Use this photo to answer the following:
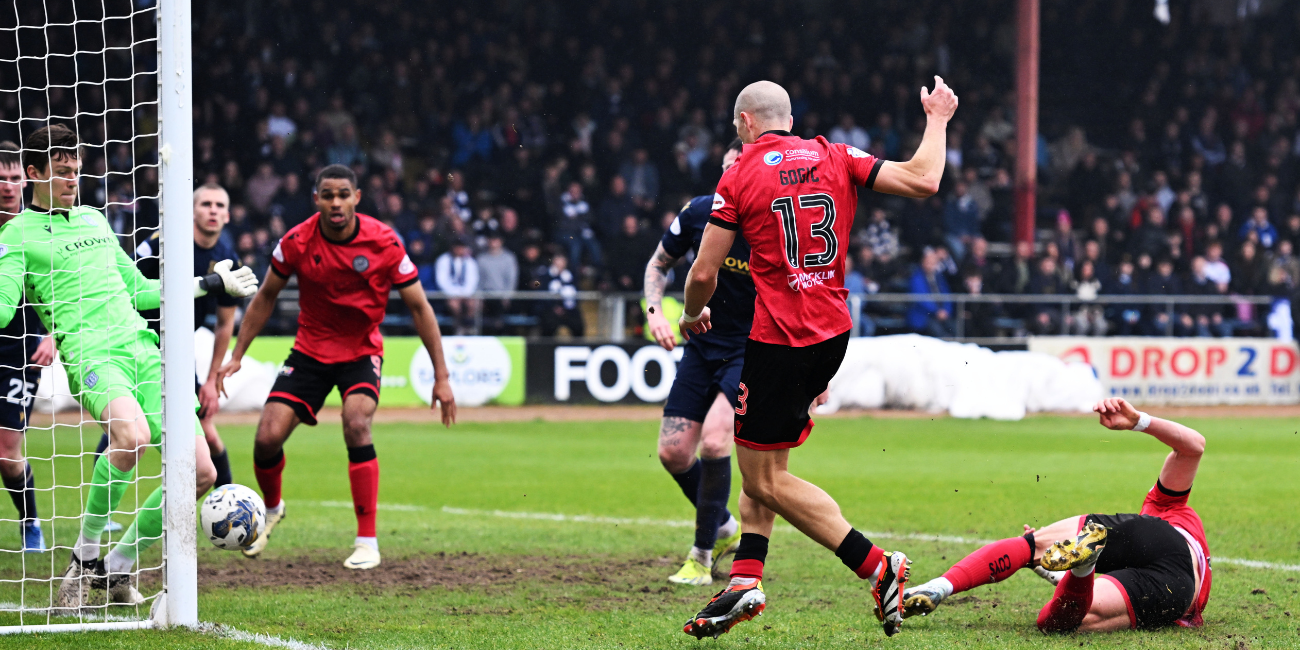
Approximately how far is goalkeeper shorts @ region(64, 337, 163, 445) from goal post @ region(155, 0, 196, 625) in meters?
0.48

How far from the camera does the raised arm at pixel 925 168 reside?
4480 mm

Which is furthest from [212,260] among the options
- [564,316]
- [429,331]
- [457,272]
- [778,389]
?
[564,316]

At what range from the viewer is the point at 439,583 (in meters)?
5.91

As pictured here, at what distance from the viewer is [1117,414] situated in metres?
4.68

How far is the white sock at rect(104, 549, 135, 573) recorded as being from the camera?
5.41 m

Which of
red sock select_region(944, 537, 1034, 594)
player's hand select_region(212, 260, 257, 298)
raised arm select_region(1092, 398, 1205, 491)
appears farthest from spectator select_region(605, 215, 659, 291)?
red sock select_region(944, 537, 1034, 594)

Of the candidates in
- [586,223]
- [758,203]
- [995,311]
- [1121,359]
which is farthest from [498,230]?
[758,203]

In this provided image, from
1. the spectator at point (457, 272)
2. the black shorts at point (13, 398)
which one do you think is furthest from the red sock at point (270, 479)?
the spectator at point (457, 272)

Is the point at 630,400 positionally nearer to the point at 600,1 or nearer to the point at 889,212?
the point at 889,212

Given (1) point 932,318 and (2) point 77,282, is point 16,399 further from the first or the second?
(1) point 932,318

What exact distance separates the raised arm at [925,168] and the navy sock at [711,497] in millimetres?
2056

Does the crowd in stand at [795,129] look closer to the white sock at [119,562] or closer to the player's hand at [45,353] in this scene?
the player's hand at [45,353]

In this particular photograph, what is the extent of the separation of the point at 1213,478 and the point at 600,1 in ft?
50.7

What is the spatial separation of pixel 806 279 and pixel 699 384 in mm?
1859
